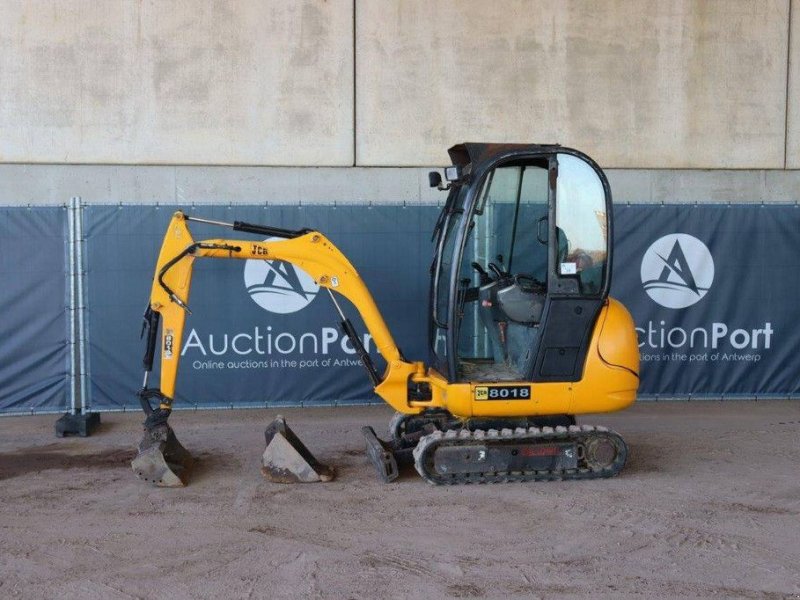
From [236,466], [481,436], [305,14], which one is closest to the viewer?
[481,436]

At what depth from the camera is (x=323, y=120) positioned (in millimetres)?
10070

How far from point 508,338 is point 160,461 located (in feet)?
9.07

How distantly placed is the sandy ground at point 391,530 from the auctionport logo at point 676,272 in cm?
196

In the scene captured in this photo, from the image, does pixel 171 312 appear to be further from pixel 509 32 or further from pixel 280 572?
pixel 509 32

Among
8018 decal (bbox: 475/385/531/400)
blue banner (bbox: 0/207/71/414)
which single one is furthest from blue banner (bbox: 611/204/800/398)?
blue banner (bbox: 0/207/71/414)

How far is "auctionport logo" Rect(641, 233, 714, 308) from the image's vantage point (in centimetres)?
883

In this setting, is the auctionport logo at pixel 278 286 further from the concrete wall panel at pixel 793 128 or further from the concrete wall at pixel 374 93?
the concrete wall panel at pixel 793 128

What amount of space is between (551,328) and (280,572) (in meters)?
2.58

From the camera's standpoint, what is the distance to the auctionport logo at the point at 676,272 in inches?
348

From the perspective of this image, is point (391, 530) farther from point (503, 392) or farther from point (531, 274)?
point (531, 274)

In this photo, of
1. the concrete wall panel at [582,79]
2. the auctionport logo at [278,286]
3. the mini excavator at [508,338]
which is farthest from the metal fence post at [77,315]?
the concrete wall panel at [582,79]

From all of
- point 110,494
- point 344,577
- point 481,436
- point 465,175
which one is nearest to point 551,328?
point 481,436

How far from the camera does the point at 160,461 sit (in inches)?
237

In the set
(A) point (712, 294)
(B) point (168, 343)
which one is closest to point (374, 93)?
(A) point (712, 294)
